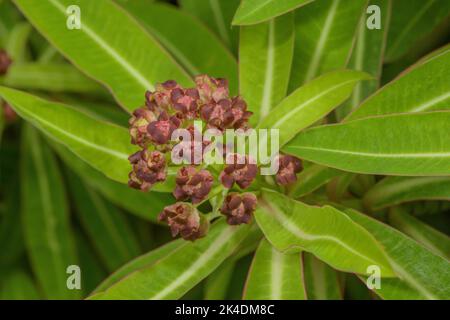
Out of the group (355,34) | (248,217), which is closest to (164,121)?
(248,217)

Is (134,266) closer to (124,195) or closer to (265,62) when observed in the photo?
(124,195)

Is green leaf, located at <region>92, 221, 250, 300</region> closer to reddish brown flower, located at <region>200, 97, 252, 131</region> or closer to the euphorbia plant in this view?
the euphorbia plant

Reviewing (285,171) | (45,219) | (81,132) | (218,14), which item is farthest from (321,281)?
(45,219)

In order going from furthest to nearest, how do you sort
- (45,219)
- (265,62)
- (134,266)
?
(45,219) → (134,266) → (265,62)

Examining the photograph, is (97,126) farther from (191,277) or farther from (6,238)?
(6,238)

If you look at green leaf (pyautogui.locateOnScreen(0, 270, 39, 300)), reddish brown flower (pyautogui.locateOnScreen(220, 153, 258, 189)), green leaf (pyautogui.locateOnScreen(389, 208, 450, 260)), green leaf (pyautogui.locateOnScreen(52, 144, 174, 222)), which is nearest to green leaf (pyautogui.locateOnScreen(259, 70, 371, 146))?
reddish brown flower (pyautogui.locateOnScreen(220, 153, 258, 189))

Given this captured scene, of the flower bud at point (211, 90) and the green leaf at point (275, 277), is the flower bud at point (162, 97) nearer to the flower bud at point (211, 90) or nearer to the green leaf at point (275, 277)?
the flower bud at point (211, 90)

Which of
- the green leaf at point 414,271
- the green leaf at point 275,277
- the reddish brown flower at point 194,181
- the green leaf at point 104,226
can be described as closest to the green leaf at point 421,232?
the green leaf at point 414,271

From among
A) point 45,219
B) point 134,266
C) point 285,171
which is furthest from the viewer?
point 45,219
